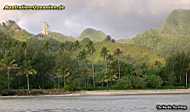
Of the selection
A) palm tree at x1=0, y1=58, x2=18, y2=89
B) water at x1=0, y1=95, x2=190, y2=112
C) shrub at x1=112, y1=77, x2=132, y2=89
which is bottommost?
water at x1=0, y1=95, x2=190, y2=112

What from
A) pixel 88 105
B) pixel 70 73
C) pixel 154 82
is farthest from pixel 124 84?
pixel 88 105

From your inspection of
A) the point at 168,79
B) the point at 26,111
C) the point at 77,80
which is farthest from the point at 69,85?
the point at 26,111

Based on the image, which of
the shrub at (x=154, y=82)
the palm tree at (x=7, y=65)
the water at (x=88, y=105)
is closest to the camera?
the water at (x=88, y=105)

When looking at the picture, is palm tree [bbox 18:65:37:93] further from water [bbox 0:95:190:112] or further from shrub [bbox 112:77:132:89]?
water [bbox 0:95:190:112]

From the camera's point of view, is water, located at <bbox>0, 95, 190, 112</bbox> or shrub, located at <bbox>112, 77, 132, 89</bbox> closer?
water, located at <bbox>0, 95, 190, 112</bbox>

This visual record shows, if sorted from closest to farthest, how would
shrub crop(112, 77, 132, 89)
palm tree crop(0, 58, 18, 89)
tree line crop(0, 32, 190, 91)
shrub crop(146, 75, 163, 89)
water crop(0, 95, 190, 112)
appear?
water crop(0, 95, 190, 112) < palm tree crop(0, 58, 18, 89) < tree line crop(0, 32, 190, 91) < shrub crop(112, 77, 132, 89) < shrub crop(146, 75, 163, 89)

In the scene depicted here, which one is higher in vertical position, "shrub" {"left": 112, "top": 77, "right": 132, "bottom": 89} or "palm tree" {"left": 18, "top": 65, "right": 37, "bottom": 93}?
"palm tree" {"left": 18, "top": 65, "right": 37, "bottom": 93}

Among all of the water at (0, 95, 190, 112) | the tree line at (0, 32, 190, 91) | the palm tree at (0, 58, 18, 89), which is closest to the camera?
the water at (0, 95, 190, 112)

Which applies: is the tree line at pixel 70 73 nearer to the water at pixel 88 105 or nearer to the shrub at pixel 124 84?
the shrub at pixel 124 84

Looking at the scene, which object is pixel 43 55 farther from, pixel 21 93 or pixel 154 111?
pixel 154 111

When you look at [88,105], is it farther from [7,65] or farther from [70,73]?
[70,73]

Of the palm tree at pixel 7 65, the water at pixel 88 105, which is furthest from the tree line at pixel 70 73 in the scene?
the water at pixel 88 105

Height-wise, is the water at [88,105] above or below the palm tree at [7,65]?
below

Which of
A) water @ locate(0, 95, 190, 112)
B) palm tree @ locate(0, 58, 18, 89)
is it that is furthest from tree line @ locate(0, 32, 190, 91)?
water @ locate(0, 95, 190, 112)
